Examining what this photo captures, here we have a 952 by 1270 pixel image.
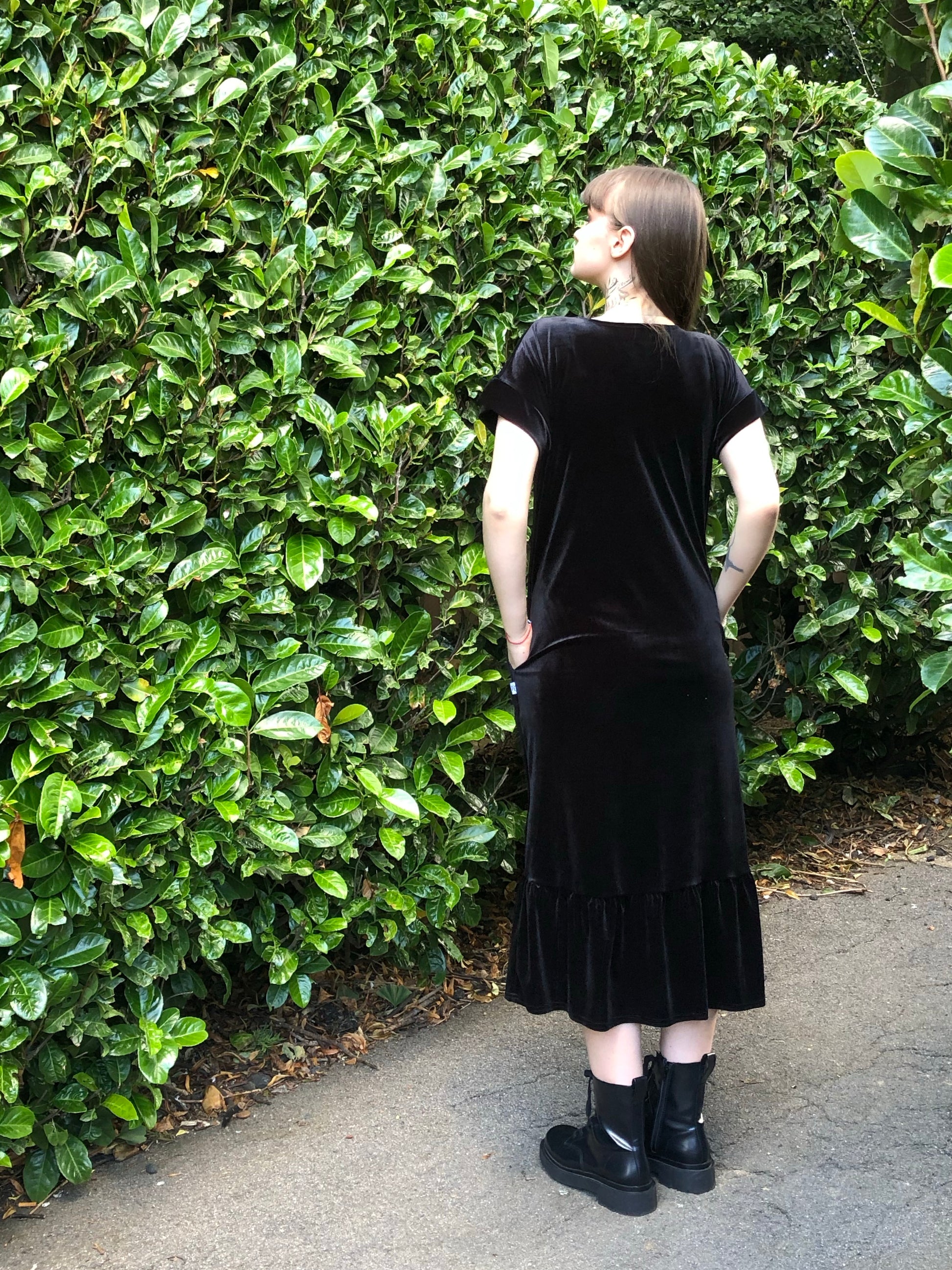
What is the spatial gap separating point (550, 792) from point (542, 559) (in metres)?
0.52

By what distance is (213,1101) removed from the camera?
3.06m

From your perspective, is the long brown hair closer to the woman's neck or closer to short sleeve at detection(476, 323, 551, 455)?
the woman's neck

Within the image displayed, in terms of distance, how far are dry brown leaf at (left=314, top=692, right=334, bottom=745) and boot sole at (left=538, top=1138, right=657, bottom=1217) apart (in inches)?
46.5

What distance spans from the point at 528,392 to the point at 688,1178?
1.82 m

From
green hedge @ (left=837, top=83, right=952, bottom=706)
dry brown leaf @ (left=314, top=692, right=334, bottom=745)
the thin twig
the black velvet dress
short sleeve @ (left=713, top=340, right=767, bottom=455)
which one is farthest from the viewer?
dry brown leaf @ (left=314, top=692, right=334, bottom=745)

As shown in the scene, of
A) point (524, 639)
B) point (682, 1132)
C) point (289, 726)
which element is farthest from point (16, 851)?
point (682, 1132)

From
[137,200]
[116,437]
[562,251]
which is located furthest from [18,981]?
[562,251]

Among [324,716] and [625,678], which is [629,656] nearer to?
[625,678]

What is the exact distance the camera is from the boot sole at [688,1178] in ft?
8.82

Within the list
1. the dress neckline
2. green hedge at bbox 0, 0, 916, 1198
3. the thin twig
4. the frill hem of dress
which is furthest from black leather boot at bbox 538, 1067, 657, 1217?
the thin twig

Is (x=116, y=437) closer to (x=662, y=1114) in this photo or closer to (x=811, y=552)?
(x=662, y=1114)

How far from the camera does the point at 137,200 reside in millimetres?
2580

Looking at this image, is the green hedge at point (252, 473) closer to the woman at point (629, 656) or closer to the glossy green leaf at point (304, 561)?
the glossy green leaf at point (304, 561)

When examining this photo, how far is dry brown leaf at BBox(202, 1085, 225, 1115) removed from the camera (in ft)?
10.0
